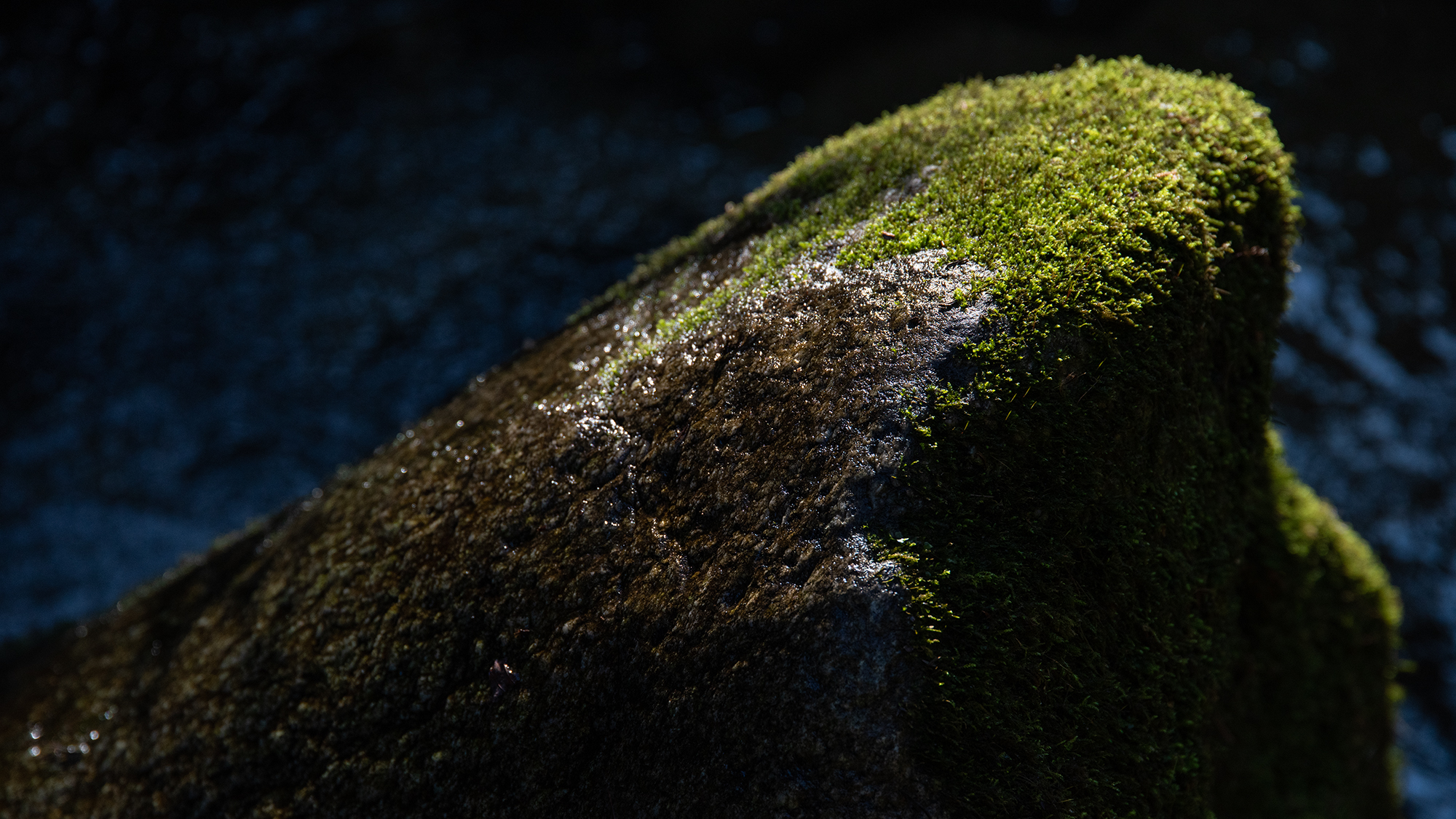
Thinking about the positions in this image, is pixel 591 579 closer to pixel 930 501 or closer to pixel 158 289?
pixel 930 501

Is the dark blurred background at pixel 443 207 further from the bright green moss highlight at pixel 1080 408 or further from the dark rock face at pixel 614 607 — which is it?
the bright green moss highlight at pixel 1080 408

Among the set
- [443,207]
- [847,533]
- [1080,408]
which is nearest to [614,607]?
[847,533]

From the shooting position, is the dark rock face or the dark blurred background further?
the dark blurred background

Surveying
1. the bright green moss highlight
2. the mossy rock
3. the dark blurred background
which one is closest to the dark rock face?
the mossy rock

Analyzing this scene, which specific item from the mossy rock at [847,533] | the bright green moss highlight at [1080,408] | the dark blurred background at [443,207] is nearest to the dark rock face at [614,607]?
the mossy rock at [847,533]

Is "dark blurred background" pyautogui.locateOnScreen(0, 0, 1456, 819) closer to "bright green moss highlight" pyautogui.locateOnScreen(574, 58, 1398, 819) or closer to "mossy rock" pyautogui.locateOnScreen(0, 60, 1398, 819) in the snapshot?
"mossy rock" pyautogui.locateOnScreen(0, 60, 1398, 819)

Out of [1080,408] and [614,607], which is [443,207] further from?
[1080,408]
